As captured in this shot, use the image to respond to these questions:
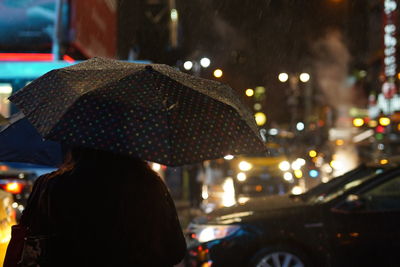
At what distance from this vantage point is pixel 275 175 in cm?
1641

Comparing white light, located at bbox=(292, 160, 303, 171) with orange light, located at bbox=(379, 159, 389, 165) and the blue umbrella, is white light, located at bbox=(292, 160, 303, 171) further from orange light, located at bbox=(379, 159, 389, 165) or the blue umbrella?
the blue umbrella

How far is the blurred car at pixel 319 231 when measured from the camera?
19.6 ft

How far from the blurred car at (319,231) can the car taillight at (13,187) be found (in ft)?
12.8

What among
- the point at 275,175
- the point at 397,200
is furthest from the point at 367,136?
the point at 397,200

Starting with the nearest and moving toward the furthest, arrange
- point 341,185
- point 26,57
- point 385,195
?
point 385,195
point 341,185
point 26,57

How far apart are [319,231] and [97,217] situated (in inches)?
159

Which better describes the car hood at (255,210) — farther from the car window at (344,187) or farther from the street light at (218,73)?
the street light at (218,73)

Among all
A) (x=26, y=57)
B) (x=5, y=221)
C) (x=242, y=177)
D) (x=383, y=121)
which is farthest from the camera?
(x=383, y=121)

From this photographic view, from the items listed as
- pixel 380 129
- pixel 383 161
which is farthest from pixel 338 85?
pixel 383 161

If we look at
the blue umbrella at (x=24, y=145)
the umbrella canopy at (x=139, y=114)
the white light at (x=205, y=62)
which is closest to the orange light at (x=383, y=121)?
the white light at (x=205, y=62)

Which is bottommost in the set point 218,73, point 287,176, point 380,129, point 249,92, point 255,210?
point 255,210

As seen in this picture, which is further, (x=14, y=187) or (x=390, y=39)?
(x=390, y=39)

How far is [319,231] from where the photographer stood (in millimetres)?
6148

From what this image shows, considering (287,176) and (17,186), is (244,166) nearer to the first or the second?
(287,176)
